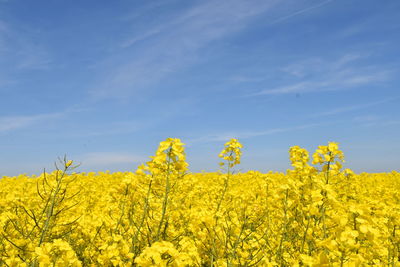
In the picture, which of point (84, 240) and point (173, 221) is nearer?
point (84, 240)

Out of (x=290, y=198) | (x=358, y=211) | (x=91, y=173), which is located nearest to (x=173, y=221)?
(x=290, y=198)

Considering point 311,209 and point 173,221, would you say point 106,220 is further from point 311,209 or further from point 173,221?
point 311,209

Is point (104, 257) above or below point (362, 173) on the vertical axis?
below

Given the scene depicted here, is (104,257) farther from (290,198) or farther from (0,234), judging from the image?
(290,198)

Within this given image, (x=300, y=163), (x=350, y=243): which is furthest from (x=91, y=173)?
(x=350, y=243)

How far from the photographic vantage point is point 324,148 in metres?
4.40

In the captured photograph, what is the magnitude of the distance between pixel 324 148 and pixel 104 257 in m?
3.22

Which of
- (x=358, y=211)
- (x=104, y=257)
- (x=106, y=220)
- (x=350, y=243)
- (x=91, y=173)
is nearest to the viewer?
(x=350, y=243)

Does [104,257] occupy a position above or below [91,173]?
below

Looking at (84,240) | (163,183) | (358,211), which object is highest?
(163,183)

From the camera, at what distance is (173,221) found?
18.3 ft

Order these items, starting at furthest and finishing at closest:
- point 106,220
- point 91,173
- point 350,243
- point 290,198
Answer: point 91,173
point 106,220
point 290,198
point 350,243

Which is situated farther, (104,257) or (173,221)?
(173,221)

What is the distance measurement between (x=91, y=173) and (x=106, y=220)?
14909mm
